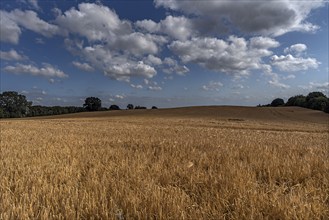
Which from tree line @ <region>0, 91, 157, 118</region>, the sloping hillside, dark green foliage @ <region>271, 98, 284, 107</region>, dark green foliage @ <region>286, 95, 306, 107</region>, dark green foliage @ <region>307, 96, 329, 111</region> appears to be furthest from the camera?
dark green foliage @ <region>271, 98, 284, 107</region>

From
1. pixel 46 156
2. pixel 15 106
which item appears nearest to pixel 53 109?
pixel 15 106

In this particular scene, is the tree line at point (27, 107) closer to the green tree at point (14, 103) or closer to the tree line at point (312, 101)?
the green tree at point (14, 103)

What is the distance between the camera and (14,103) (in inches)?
4796

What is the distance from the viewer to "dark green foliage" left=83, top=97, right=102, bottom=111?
4776 inches

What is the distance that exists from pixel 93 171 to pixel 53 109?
388 feet

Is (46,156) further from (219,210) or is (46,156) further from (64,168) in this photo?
(219,210)

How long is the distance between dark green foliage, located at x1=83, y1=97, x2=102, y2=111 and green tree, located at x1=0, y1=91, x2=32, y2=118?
21758 millimetres

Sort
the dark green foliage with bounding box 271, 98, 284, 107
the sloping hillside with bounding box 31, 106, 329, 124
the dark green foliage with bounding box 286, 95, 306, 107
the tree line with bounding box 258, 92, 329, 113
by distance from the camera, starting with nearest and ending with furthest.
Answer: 1. the sloping hillside with bounding box 31, 106, 329, 124
2. the tree line with bounding box 258, 92, 329, 113
3. the dark green foliage with bounding box 286, 95, 306, 107
4. the dark green foliage with bounding box 271, 98, 284, 107

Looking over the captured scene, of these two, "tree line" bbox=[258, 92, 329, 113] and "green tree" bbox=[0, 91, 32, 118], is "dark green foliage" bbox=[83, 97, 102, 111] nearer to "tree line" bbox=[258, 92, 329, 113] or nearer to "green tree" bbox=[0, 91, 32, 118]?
"green tree" bbox=[0, 91, 32, 118]

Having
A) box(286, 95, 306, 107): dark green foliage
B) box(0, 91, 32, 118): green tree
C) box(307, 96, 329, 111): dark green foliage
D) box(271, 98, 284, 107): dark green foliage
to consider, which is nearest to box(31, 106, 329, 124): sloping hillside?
box(307, 96, 329, 111): dark green foliage

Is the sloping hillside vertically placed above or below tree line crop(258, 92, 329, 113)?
below

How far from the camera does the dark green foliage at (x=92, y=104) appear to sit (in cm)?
12131

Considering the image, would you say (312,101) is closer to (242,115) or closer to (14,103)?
(242,115)

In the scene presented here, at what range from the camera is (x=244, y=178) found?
547 cm
